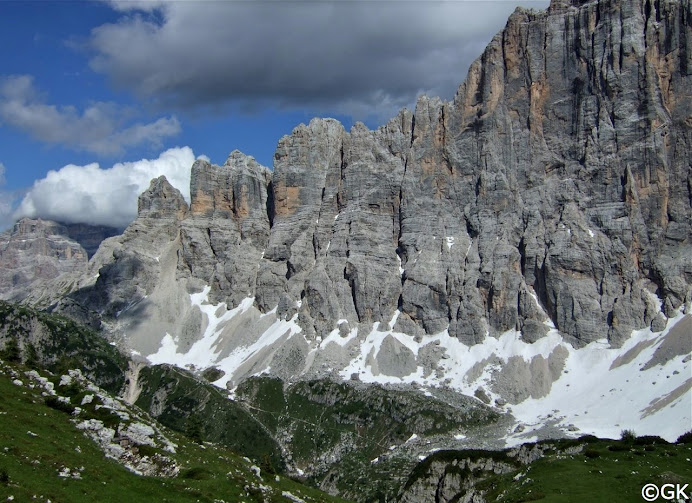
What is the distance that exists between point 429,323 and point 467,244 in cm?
2504

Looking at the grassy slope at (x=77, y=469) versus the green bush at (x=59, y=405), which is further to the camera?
the green bush at (x=59, y=405)

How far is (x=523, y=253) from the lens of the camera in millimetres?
169375

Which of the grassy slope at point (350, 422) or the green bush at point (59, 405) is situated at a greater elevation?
the green bush at point (59, 405)

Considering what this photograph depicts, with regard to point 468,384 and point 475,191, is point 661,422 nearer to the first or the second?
point 468,384

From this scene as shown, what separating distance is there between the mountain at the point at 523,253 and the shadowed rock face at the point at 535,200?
16.6 inches

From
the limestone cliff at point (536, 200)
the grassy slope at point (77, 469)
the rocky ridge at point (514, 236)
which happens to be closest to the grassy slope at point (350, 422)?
the rocky ridge at point (514, 236)

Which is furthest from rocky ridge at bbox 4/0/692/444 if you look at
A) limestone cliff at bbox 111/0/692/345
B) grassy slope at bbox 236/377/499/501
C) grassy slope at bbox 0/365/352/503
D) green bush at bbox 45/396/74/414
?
green bush at bbox 45/396/74/414

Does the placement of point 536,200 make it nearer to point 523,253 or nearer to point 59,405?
point 523,253

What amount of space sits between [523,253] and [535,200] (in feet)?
52.8

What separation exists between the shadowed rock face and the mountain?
1.38ft

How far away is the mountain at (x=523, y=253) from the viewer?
148500 millimetres

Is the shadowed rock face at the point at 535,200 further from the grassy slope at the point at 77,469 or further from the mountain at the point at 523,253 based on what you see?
the grassy slope at the point at 77,469

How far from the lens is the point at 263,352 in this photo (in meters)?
180

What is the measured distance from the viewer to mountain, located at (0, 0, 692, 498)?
487 feet
